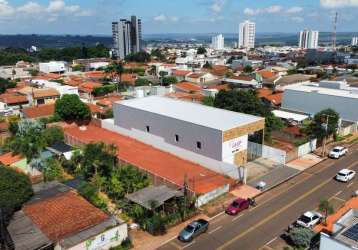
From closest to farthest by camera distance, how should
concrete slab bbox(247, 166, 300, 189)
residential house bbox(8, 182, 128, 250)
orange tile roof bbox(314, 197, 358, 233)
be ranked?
residential house bbox(8, 182, 128, 250)
orange tile roof bbox(314, 197, 358, 233)
concrete slab bbox(247, 166, 300, 189)

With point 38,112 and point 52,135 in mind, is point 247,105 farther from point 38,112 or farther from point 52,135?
point 38,112

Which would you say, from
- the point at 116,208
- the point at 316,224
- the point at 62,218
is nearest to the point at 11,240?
the point at 62,218

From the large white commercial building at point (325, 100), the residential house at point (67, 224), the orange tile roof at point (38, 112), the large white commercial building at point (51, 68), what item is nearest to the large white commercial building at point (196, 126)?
the residential house at point (67, 224)

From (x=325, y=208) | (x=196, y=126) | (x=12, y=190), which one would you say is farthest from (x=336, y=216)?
(x=12, y=190)

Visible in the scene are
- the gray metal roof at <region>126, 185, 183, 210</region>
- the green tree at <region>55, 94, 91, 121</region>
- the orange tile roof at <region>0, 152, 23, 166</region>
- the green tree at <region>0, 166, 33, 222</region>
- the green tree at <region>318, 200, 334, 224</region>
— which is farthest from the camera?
the green tree at <region>55, 94, 91, 121</region>

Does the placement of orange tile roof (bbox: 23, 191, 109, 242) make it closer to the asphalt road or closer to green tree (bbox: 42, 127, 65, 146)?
the asphalt road

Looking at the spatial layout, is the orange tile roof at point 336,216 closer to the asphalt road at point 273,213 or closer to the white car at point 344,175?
the asphalt road at point 273,213

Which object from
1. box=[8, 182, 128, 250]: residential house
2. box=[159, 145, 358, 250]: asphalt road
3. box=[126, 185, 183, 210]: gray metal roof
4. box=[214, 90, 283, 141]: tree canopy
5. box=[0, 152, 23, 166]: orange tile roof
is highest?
box=[214, 90, 283, 141]: tree canopy

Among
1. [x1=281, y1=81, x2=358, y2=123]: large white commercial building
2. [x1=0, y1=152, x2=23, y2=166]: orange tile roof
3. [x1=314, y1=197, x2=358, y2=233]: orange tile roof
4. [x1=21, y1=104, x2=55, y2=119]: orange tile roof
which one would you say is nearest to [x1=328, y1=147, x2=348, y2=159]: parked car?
[x1=314, y1=197, x2=358, y2=233]: orange tile roof
